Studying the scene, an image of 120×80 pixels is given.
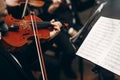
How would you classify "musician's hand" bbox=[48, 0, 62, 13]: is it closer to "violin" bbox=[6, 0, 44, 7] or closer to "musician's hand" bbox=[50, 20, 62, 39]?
"violin" bbox=[6, 0, 44, 7]

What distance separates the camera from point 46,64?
5.75 ft

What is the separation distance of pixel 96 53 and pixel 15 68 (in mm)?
421

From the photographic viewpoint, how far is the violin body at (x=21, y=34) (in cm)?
154

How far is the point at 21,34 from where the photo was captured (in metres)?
1.62

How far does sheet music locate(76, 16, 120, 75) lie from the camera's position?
1.14m

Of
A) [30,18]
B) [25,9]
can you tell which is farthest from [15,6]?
[30,18]

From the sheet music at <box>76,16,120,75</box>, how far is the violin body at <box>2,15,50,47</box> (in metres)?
0.42

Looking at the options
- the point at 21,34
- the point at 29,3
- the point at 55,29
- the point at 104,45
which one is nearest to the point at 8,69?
the point at 104,45

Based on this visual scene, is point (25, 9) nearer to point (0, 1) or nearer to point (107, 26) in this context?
point (0, 1)

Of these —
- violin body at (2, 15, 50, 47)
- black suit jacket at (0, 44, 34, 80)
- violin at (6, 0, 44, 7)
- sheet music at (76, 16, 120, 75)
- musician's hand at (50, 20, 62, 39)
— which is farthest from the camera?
violin at (6, 0, 44, 7)

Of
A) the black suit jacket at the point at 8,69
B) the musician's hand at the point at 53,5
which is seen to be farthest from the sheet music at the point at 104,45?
the musician's hand at the point at 53,5

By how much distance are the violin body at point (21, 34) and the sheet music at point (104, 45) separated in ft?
1.38

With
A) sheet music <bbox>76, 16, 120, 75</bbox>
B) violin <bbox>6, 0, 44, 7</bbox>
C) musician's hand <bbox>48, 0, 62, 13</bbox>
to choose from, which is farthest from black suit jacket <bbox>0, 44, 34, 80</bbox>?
musician's hand <bbox>48, 0, 62, 13</bbox>

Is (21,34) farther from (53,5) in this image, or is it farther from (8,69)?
(8,69)
